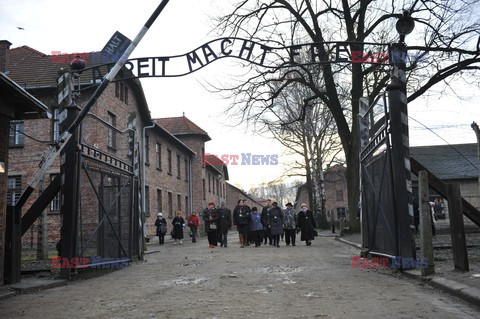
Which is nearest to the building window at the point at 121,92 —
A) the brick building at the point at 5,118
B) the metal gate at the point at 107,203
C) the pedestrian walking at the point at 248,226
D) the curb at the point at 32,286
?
the pedestrian walking at the point at 248,226

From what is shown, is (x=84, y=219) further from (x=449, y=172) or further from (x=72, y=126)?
(x=449, y=172)

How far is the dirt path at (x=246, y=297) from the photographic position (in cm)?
509

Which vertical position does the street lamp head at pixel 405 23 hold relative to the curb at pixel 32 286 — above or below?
above

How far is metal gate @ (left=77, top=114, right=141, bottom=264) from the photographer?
9445mm

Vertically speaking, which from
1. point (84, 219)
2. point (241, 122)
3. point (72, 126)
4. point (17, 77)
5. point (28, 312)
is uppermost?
point (17, 77)

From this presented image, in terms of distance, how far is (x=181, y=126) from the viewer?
4578 centimetres

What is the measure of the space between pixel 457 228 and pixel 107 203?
271 inches

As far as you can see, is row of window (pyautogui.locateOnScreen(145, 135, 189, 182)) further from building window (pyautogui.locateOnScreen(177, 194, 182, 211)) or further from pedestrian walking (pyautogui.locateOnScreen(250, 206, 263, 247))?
pedestrian walking (pyautogui.locateOnScreen(250, 206, 263, 247))

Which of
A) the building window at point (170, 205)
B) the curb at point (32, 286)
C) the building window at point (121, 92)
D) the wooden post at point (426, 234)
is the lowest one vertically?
the curb at point (32, 286)

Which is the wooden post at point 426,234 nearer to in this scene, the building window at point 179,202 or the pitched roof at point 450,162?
the pitched roof at point 450,162

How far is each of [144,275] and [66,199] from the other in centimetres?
200

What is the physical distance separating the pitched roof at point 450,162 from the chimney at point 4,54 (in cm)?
2426

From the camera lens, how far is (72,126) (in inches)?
340

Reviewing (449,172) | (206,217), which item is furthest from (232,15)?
(449,172)
